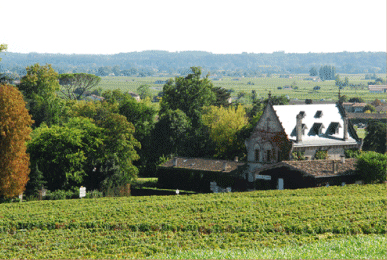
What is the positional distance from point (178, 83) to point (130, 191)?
30533 mm

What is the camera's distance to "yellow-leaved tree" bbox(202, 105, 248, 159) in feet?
248

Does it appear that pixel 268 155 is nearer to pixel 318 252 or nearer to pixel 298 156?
pixel 298 156

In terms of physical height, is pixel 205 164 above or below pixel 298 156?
below

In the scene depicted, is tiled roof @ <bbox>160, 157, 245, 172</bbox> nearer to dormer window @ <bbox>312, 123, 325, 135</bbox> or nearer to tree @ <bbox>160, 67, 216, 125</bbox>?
dormer window @ <bbox>312, 123, 325, 135</bbox>

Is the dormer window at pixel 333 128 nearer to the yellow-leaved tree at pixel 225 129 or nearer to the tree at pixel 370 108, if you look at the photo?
the yellow-leaved tree at pixel 225 129

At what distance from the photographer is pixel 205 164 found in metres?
65.2

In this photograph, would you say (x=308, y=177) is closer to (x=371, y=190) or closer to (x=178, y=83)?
(x=371, y=190)

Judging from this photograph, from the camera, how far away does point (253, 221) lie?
3441 cm

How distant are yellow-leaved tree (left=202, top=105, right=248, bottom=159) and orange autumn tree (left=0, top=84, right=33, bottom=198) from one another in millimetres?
30314

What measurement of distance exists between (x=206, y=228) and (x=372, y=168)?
25773 mm

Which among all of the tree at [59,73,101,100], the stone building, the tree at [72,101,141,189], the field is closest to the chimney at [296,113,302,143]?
Result: the stone building

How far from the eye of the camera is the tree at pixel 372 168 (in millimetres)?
53500

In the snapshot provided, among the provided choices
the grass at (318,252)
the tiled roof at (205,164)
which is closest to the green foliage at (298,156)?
the tiled roof at (205,164)

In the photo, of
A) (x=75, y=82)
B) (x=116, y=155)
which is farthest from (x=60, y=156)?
(x=75, y=82)
